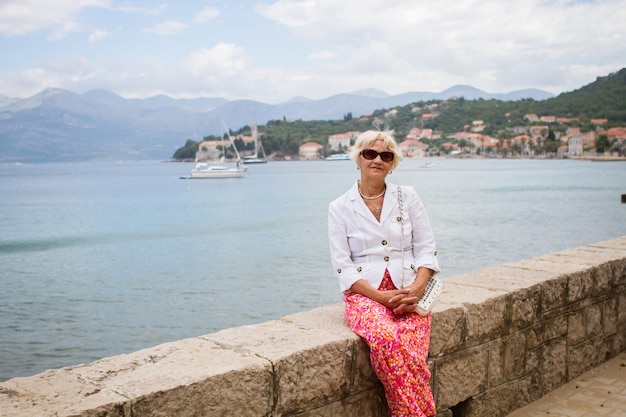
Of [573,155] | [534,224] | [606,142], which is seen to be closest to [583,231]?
[534,224]

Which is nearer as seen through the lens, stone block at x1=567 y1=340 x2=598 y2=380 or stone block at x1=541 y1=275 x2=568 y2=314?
stone block at x1=541 y1=275 x2=568 y2=314

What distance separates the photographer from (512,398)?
3508 millimetres

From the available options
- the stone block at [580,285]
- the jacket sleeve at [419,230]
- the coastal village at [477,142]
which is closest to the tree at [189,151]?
the coastal village at [477,142]

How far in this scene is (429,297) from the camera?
112 inches

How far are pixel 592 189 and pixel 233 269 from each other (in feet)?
151

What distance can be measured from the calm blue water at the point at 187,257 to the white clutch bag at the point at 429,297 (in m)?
10.0

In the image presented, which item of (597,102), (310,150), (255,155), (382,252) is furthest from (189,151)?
(382,252)

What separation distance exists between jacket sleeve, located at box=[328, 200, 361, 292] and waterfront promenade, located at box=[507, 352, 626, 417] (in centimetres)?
136

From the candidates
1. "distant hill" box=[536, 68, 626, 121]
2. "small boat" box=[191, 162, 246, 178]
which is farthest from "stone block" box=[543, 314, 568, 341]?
"distant hill" box=[536, 68, 626, 121]

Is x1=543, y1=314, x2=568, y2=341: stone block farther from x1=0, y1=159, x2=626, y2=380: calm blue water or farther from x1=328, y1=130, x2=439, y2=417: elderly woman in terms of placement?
x1=0, y1=159, x2=626, y2=380: calm blue water

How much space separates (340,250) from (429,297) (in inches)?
17.6

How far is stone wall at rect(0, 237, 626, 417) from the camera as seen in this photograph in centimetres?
207

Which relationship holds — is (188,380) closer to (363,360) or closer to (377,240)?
(363,360)

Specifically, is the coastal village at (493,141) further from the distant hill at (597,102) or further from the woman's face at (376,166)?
the woman's face at (376,166)
